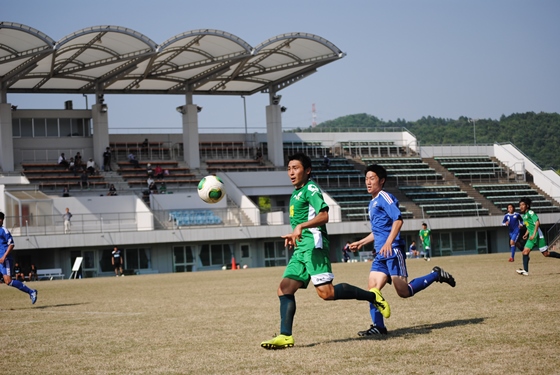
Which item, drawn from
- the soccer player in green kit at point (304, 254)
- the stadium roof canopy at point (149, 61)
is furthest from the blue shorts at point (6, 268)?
the stadium roof canopy at point (149, 61)

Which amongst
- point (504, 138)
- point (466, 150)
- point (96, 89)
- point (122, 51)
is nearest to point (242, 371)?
point (122, 51)

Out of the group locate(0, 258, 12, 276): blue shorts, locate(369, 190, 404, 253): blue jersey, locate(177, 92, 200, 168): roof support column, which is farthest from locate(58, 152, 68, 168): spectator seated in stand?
locate(369, 190, 404, 253): blue jersey

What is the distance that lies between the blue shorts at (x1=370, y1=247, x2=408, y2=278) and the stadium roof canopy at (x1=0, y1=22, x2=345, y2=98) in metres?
34.2

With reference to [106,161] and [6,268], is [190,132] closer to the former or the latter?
[106,161]

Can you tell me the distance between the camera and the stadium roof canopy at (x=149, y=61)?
143ft

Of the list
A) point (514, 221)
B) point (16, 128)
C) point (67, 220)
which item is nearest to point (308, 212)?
point (514, 221)

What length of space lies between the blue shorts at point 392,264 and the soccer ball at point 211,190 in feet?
18.3

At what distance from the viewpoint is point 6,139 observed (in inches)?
1980

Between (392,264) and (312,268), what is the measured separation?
1493mm

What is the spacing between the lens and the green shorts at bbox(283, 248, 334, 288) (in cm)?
880

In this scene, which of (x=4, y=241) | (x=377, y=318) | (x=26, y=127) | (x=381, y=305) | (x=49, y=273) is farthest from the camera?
(x=26, y=127)

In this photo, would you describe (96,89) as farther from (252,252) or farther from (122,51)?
(252,252)

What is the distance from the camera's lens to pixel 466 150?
6612 centimetres

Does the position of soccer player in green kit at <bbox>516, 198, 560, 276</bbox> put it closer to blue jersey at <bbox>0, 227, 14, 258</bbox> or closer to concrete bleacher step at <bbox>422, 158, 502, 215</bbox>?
blue jersey at <bbox>0, 227, 14, 258</bbox>
